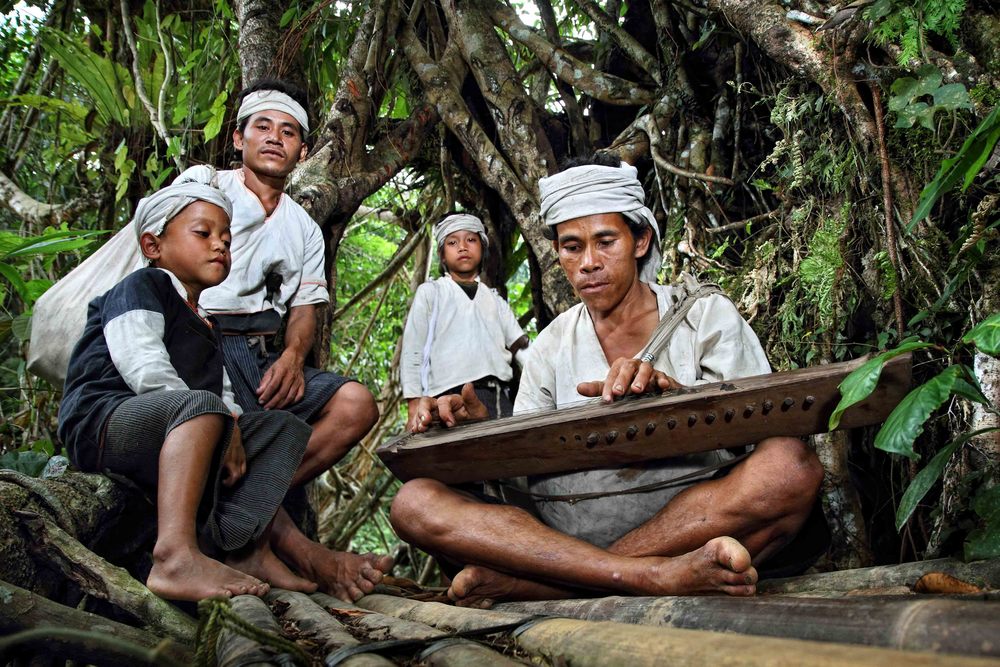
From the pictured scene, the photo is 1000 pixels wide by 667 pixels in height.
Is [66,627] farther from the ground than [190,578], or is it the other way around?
[66,627]

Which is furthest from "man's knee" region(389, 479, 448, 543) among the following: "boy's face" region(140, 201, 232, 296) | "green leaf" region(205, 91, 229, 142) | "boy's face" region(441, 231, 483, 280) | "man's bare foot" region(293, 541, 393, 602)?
"green leaf" region(205, 91, 229, 142)

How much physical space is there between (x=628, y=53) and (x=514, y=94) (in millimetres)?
690

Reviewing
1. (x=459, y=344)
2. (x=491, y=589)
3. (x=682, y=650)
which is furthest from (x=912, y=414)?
(x=459, y=344)

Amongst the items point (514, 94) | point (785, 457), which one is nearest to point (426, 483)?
point (785, 457)

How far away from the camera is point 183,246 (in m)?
3.12

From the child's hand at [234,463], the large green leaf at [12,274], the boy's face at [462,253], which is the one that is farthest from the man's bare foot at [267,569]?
the boy's face at [462,253]

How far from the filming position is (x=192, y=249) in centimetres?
312

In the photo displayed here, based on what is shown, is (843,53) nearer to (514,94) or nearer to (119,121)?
(514,94)

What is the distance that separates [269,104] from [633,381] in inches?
94.4

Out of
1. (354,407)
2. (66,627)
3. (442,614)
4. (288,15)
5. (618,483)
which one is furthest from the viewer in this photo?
(288,15)

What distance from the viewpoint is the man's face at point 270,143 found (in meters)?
4.00

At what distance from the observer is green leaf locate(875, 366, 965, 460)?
1.97 meters

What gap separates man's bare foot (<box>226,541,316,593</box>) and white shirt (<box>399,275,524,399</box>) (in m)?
2.06

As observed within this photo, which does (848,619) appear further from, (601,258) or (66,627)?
(601,258)
